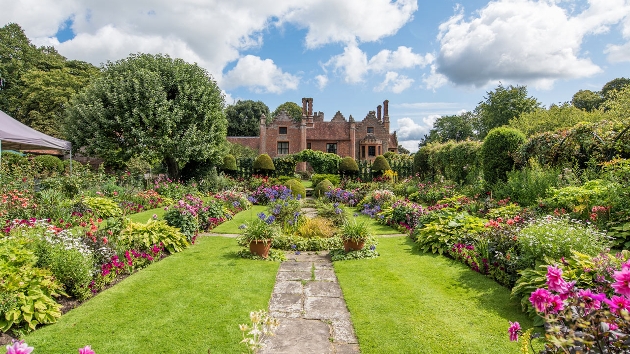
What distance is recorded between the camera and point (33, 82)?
25359mm

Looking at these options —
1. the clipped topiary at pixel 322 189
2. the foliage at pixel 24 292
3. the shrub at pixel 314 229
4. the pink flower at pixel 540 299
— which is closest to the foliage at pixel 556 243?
the pink flower at pixel 540 299

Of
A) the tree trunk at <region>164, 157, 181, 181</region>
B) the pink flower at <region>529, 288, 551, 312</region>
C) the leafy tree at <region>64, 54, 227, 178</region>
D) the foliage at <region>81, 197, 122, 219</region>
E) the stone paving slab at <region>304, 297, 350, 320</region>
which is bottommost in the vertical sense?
the stone paving slab at <region>304, 297, 350, 320</region>

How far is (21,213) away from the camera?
775 centimetres

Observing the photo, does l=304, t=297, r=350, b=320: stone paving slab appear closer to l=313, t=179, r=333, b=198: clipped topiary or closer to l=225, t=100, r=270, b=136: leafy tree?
l=313, t=179, r=333, b=198: clipped topiary

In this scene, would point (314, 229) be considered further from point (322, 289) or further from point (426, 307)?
point (426, 307)

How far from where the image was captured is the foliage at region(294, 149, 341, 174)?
2097 centimetres

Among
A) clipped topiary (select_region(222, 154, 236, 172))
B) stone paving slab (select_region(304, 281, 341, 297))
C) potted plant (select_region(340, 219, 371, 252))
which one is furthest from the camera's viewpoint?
clipped topiary (select_region(222, 154, 236, 172))

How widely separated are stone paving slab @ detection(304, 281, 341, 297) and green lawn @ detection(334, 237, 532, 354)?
4.7 inches

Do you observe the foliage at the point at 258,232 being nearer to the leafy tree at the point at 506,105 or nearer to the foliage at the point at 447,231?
the foliage at the point at 447,231

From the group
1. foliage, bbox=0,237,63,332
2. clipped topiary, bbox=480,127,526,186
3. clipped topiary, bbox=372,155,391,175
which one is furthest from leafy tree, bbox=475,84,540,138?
foliage, bbox=0,237,63,332

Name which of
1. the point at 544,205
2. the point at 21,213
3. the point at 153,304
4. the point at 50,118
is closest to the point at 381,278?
the point at 153,304

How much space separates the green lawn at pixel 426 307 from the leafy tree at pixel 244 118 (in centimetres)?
4250

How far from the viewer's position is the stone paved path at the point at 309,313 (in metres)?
3.31

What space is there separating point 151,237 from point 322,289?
3.48 m
